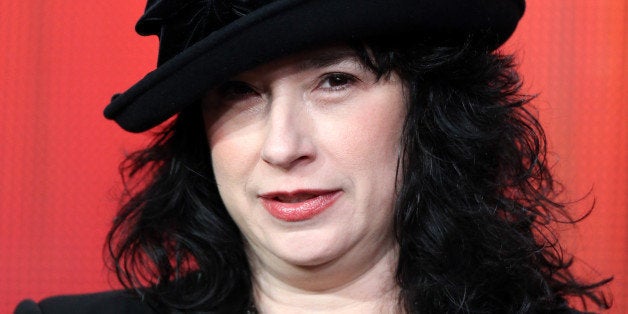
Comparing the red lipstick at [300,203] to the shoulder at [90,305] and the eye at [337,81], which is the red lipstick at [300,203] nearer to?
the eye at [337,81]

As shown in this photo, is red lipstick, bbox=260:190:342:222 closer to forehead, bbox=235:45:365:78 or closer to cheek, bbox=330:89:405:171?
cheek, bbox=330:89:405:171

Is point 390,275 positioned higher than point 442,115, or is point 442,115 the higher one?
point 442,115

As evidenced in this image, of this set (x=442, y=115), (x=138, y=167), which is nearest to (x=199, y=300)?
(x=138, y=167)

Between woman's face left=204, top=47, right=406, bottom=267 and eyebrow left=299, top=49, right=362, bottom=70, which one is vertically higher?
eyebrow left=299, top=49, right=362, bottom=70

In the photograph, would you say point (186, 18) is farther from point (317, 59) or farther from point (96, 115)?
point (96, 115)

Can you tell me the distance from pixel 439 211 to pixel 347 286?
0.19 m

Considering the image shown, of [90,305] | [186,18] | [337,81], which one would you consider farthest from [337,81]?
[90,305]

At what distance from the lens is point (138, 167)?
1.69 meters

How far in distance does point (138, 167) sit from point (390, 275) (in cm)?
55

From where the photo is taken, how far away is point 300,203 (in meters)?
1.33

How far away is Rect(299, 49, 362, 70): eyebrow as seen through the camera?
1.31 metres

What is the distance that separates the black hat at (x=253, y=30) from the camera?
1.22 meters

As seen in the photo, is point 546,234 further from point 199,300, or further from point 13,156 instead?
point 13,156

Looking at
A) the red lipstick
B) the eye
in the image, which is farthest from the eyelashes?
the red lipstick
